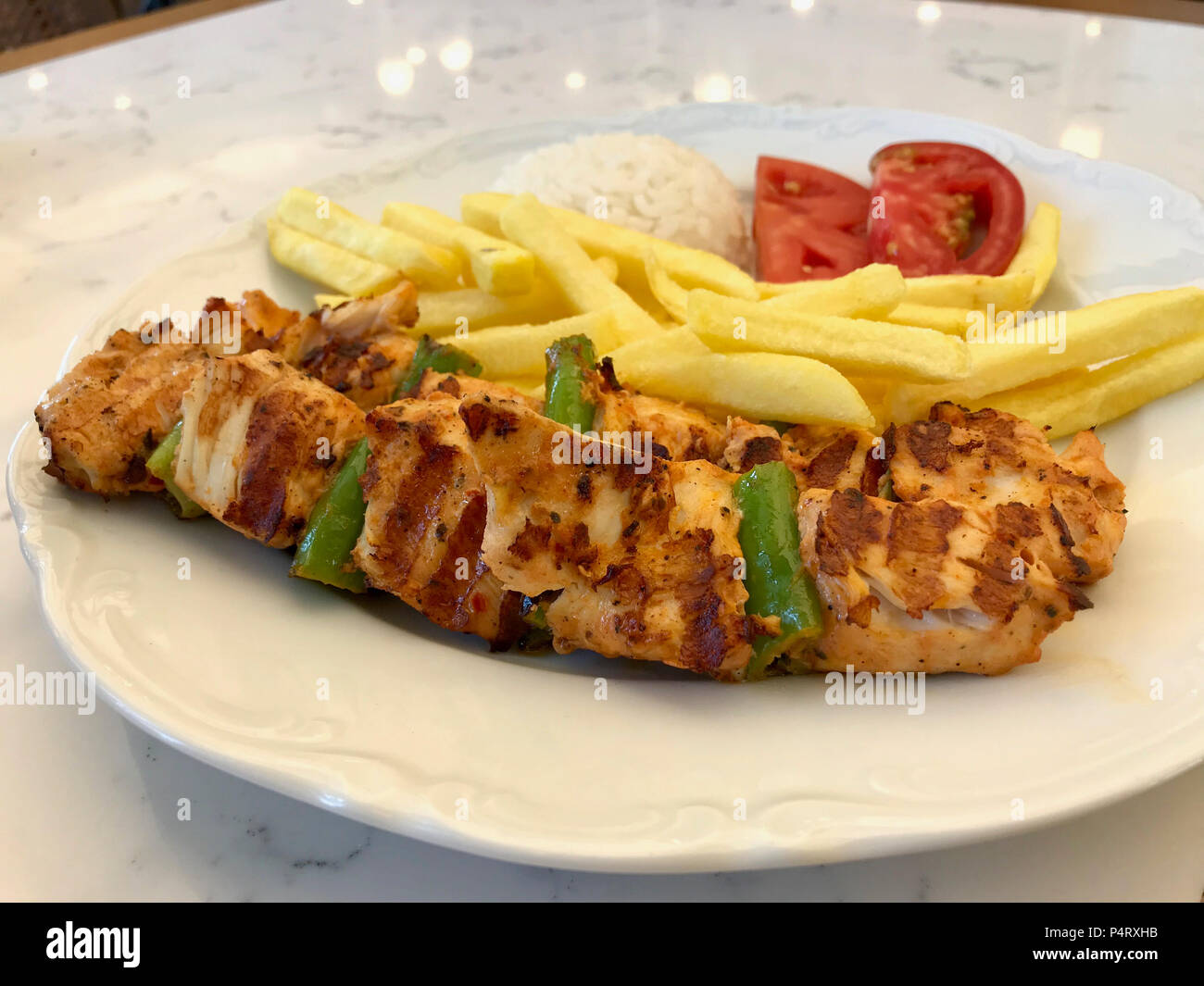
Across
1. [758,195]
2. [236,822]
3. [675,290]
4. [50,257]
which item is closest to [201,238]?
[50,257]

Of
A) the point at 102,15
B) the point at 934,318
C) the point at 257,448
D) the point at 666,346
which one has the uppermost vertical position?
the point at 102,15

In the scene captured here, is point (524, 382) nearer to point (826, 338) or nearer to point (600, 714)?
point (826, 338)

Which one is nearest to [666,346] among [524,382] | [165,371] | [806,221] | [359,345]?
[524,382]

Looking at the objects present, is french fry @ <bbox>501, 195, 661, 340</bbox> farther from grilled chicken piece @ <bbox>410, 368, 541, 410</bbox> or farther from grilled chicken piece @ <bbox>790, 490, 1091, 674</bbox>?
grilled chicken piece @ <bbox>790, 490, 1091, 674</bbox>

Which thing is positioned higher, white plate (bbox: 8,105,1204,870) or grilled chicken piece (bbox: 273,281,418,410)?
grilled chicken piece (bbox: 273,281,418,410)

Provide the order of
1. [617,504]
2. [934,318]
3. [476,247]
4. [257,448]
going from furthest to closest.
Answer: [476,247] → [934,318] → [257,448] → [617,504]

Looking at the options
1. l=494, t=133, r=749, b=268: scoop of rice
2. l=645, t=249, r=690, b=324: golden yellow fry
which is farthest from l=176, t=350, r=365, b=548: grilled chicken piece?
l=494, t=133, r=749, b=268: scoop of rice
